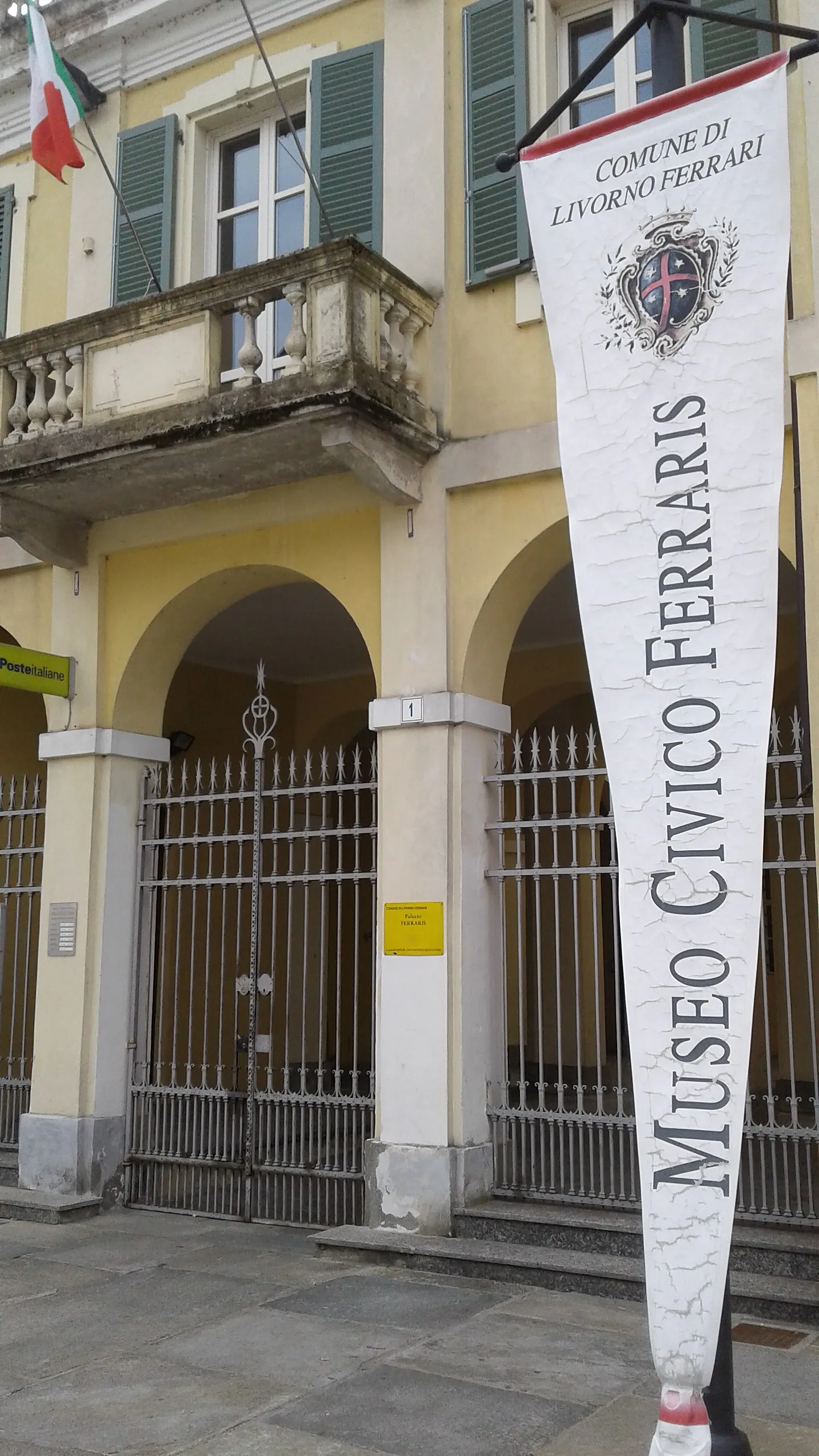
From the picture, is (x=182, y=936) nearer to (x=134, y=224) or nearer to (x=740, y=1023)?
(x=134, y=224)

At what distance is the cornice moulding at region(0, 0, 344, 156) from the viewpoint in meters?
9.22

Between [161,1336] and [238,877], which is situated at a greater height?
[238,877]

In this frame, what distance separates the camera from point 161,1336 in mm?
5812

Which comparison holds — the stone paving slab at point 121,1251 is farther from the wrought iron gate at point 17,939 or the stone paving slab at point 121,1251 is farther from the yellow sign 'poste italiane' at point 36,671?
the yellow sign 'poste italiane' at point 36,671

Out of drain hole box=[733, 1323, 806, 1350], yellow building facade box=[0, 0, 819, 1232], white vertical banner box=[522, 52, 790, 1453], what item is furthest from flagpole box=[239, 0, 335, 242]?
drain hole box=[733, 1323, 806, 1350]

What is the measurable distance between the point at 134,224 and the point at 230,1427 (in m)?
7.96

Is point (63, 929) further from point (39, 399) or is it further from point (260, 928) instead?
point (39, 399)

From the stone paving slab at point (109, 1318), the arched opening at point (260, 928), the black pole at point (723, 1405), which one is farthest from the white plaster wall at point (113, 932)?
the black pole at point (723, 1405)

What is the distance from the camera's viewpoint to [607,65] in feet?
26.7

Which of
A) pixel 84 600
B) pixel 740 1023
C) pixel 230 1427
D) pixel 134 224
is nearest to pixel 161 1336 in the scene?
pixel 230 1427

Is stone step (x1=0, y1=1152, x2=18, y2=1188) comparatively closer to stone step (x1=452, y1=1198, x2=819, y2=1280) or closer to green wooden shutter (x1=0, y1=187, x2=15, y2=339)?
stone step (x1=452, y1=1198, x2=819, y2=1280)

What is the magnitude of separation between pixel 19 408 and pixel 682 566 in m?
6.28

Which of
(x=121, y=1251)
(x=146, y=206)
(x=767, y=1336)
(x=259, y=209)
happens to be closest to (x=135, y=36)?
(x=146, y=206)

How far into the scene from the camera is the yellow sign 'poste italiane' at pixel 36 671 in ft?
27.9
